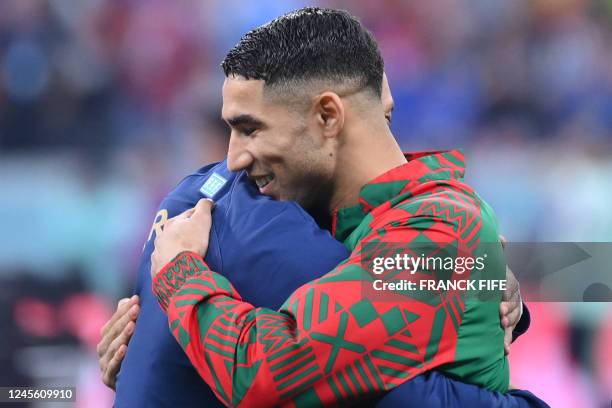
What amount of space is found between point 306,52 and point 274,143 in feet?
0.67

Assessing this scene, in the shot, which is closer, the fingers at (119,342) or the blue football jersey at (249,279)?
the blue football jersey at (249,279)

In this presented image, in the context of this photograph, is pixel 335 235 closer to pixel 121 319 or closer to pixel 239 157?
pixel 239 157

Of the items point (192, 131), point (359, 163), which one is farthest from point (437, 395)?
point (192, 131)

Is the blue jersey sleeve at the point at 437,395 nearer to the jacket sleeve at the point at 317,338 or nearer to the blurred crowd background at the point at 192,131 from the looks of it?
the jacket sleeve at the point at 317,338

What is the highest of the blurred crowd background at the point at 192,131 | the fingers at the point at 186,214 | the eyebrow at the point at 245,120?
the eyebrow at the point at 245,120

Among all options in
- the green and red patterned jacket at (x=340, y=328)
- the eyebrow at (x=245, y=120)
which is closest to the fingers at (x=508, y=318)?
the green and red patterned jacket at (x=340, y=328)

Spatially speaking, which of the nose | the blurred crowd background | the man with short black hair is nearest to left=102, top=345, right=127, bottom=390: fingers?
the man with short black hair

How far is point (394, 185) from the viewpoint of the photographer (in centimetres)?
201

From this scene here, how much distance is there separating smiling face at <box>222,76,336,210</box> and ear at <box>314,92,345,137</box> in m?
0.01

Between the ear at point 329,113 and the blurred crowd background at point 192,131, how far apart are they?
239 centimetres

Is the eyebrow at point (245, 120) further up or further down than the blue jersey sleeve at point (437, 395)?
further up

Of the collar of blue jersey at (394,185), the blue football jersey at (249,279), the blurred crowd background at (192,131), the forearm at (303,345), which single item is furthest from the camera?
the blurred crowd background at (192,131)

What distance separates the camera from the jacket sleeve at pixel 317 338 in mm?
1707

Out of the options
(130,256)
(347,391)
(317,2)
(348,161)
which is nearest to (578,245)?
(317,2)
